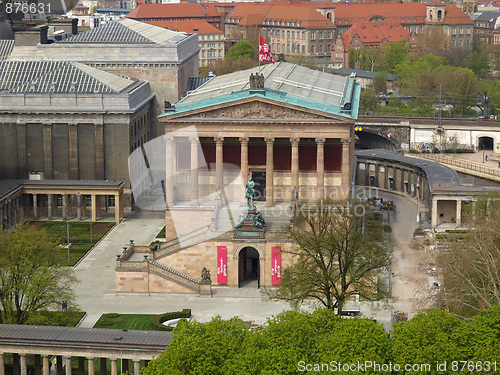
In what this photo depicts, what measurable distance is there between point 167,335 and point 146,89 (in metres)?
89.2

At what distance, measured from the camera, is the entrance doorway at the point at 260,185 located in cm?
16388

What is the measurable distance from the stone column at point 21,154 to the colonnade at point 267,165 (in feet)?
97.8

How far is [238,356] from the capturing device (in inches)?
3844

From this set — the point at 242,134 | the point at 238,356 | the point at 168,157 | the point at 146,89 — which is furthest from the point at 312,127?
the point at 238,356

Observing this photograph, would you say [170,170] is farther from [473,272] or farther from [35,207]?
[473,272]

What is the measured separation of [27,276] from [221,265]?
26.8m

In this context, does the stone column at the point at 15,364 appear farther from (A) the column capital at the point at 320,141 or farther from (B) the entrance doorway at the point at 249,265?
(A) the column capital at the point at 320,141

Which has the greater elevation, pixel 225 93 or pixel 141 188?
pixel 225 93

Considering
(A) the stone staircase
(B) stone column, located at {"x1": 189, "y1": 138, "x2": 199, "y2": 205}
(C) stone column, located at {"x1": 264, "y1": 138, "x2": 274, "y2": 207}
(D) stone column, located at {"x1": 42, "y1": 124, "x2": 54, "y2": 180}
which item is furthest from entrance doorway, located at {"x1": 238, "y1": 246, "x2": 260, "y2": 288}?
(D) stone column, located at {"x1": 42, "y1": 124, "x2": 54, "y2": 180}

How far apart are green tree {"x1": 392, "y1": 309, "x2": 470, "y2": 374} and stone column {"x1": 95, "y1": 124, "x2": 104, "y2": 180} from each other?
85.8m

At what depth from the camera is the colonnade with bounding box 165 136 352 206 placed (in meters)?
160

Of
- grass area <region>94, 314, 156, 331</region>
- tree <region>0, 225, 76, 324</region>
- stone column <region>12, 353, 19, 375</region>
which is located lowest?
grass area <region>94, 314, 156, 331</region>

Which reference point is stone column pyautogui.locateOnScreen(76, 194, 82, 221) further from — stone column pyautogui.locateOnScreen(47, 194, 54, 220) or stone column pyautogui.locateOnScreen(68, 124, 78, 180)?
stone column pyautogui.locateOnScreen(68, 124, 78, 180)

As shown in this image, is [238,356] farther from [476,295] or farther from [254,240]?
[254,240]
